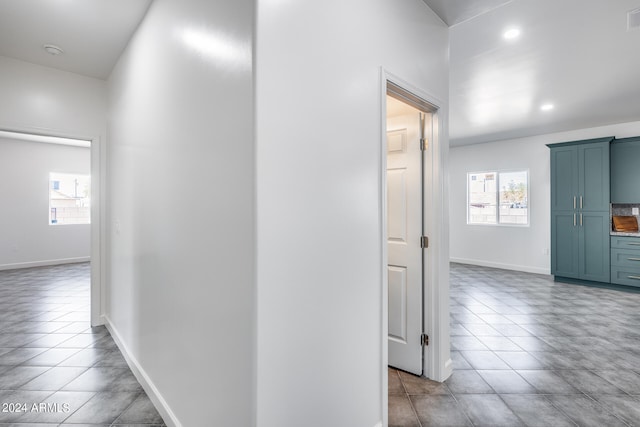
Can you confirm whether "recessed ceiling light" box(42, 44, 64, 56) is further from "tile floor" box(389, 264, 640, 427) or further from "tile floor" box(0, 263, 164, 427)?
"tile floor" box(389, 264, 640, 427)

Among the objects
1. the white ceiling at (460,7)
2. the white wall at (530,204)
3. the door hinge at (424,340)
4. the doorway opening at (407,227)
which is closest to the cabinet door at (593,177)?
the white wall at (530,204)

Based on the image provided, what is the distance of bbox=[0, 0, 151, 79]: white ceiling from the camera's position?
231 cm

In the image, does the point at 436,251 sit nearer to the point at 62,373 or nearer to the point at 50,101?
the point at 62,373

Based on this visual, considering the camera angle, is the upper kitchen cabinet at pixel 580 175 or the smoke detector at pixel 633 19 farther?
the upper kitchen cabinet at pixel 580 175

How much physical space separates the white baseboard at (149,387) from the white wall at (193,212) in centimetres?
2

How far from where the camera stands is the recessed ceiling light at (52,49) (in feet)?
9.44

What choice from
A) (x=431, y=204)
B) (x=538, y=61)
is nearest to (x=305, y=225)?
(x=431, y=204)

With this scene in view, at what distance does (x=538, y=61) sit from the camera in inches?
133

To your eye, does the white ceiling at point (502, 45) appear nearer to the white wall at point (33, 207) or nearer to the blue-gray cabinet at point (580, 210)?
the blue-gray cabinet at point (580, 210)

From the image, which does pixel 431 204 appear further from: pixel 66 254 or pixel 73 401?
pixel 66 254

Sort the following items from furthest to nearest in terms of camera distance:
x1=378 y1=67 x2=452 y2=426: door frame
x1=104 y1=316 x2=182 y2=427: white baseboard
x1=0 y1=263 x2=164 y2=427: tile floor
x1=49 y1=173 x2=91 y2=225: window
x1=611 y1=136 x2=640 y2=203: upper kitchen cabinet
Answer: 1. x1=49 y1=173 x2=91 y2=225: window
2. x1=611 y1=136 x2=640 y2=203: upper kitchen cabinet
3. x1=378 y1=67 x2=452 y2=426: door frame
4. x1=0 y1=263 x2=164 y2=427: tile floor
5. x1=104 y1=316 x2=182 y2=427: white baseboard

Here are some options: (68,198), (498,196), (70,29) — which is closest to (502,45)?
(70,29)

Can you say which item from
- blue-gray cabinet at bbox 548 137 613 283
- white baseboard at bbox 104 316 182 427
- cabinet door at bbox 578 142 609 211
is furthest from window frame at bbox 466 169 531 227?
white baseboard at bbox 104 316 182 427

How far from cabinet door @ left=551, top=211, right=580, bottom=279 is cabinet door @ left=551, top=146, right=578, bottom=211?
0.19 metres
